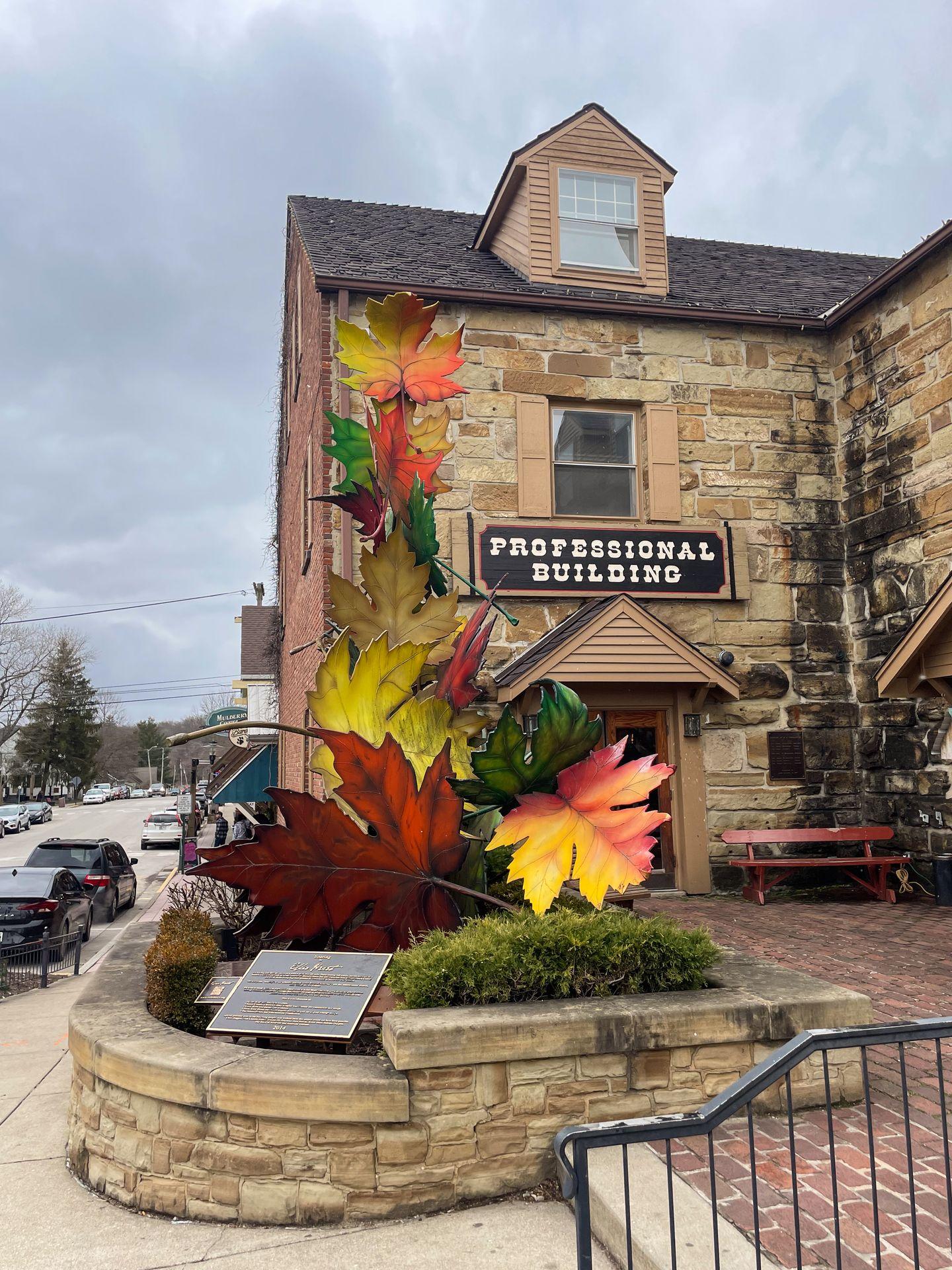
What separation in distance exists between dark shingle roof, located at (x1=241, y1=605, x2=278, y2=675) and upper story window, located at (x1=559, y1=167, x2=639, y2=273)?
62.9ft

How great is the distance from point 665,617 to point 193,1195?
8.46m

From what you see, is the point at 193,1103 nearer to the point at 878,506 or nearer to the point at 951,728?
the point at 951,728

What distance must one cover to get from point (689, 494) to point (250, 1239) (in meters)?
9.63

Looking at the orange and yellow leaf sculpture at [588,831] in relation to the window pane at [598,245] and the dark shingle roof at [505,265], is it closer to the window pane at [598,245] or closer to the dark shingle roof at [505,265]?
the dark shingle roof at [505,265]

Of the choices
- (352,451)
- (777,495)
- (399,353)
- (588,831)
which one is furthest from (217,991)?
(777,495)

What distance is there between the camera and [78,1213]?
4.54 metres

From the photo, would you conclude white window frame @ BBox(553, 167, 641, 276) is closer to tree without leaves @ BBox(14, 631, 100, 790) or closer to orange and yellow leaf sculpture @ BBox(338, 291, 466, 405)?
orange and yellow leaf sculpture @ BBox(338, 291, 466, 405)

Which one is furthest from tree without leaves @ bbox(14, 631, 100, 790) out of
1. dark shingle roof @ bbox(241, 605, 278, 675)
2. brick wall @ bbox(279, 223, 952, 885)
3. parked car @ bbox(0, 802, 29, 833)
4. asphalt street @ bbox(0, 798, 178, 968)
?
brick wall @ bbox(279, 223, 952, 885)

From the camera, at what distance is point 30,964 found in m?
12.5

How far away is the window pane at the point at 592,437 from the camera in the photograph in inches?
471

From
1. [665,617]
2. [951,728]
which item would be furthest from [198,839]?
[951,728]

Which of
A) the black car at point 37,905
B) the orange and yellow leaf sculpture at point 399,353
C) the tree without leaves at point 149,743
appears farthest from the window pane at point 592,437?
the tree without leaves at point 149,743

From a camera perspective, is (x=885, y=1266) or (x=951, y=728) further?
(x=951, y=728)

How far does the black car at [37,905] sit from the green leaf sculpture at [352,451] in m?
8.61
